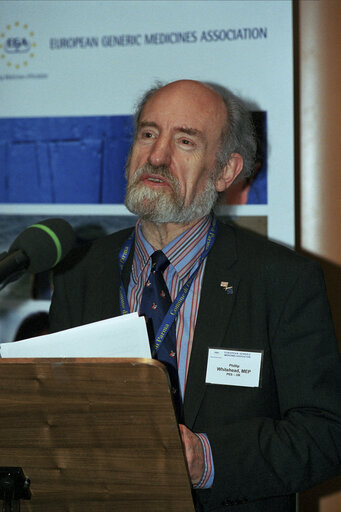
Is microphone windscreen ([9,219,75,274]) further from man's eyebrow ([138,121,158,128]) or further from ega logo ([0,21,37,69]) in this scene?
ega logo ([0,21,37,69])

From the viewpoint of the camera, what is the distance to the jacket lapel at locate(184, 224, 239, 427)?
6.09ft

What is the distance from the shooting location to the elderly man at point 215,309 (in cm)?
174

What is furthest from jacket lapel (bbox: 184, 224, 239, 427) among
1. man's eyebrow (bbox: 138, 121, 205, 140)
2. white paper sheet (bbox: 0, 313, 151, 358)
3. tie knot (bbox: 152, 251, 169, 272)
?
white paper sheet (bbox: 0, 313, 151, 358)

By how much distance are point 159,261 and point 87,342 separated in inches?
27.6

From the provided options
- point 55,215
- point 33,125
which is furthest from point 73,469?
point 33,125

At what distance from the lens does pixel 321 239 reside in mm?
3062

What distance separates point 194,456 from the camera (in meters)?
1.58

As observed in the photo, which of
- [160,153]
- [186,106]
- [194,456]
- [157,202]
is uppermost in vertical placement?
[186,106]

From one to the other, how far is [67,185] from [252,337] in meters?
1.51

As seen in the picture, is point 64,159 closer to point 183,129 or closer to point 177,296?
point 183,129

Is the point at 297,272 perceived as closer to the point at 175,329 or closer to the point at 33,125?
the point at 175,329

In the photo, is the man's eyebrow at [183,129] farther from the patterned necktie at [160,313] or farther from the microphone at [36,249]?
the microphone at [36,249]

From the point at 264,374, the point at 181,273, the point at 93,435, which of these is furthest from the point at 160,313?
the point at 93,435

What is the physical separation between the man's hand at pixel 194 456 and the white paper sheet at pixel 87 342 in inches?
10.7
